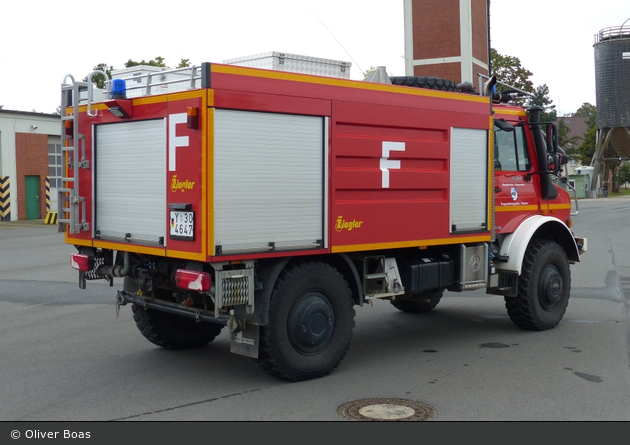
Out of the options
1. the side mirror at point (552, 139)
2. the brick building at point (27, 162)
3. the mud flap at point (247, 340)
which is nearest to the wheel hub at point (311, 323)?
the mud flap at point (247, 340)

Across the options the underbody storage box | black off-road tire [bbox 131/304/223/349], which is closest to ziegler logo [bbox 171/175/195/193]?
black off-road tire [bbox 131/304/223/349]

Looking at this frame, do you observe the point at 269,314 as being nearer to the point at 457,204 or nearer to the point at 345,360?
the point at 345,360

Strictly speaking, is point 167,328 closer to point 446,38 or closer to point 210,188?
point 210,188

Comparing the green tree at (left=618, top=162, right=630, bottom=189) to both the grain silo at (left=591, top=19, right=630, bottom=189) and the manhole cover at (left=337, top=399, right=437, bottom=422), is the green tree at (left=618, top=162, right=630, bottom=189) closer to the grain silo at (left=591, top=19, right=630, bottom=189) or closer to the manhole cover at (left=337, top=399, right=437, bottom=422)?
the grain silo at (left=591, top=19, right=630, bottom=189)

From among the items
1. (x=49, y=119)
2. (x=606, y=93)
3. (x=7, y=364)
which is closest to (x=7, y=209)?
(x=49, y=119)

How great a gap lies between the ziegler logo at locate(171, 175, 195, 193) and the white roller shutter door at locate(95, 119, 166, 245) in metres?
0.17

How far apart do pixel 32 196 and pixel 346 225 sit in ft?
109

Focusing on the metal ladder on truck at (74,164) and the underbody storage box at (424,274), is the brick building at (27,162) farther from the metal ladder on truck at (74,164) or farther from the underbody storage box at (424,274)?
the underbody storage box at (424,274)

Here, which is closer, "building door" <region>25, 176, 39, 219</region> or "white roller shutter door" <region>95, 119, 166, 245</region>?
"white roller shutter door" <region>95, 119, 166, 245</region>

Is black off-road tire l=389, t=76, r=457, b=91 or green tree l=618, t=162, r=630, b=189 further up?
green tree l=618, t=162, r=630, b=189

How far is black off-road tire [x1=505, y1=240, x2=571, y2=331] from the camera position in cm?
867

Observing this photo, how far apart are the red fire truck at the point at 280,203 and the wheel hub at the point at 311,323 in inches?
0.6

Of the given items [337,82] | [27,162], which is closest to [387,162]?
[337,82]

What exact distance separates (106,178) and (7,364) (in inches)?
86.9
